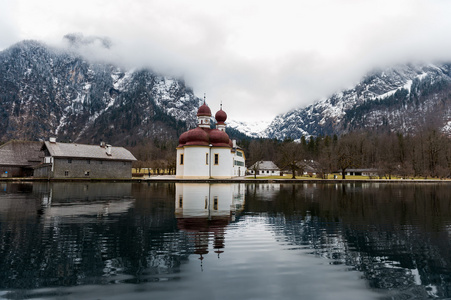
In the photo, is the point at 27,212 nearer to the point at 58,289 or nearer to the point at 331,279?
the point at 58,289

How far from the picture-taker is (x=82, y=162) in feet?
218

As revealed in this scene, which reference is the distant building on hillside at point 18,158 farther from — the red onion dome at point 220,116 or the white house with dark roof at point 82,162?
the red onion dome at point 220,116

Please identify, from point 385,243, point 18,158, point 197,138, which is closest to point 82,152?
point 18,158

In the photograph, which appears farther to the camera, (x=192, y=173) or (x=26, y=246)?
(x=192, y=173)

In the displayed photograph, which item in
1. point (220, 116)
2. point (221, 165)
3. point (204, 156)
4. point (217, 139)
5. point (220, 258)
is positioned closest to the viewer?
point (220, 258)

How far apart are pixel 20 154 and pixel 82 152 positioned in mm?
15366

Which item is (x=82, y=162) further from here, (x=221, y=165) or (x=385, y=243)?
(x=385, y=243)

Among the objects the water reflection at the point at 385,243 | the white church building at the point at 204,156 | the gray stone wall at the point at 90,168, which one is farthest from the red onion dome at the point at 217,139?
the water reflection at the point at 385,243

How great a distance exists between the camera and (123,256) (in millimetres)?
10023

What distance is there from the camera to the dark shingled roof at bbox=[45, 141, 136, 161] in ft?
213

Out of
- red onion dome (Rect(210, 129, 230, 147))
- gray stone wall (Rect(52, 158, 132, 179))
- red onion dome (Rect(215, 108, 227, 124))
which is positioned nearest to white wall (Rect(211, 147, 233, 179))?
red onion dome (Rect(210, 129, 230, 147))

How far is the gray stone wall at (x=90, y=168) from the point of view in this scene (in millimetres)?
63969

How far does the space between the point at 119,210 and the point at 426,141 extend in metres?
102

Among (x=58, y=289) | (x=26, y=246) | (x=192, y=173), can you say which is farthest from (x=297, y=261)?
(x=192, y=173)
